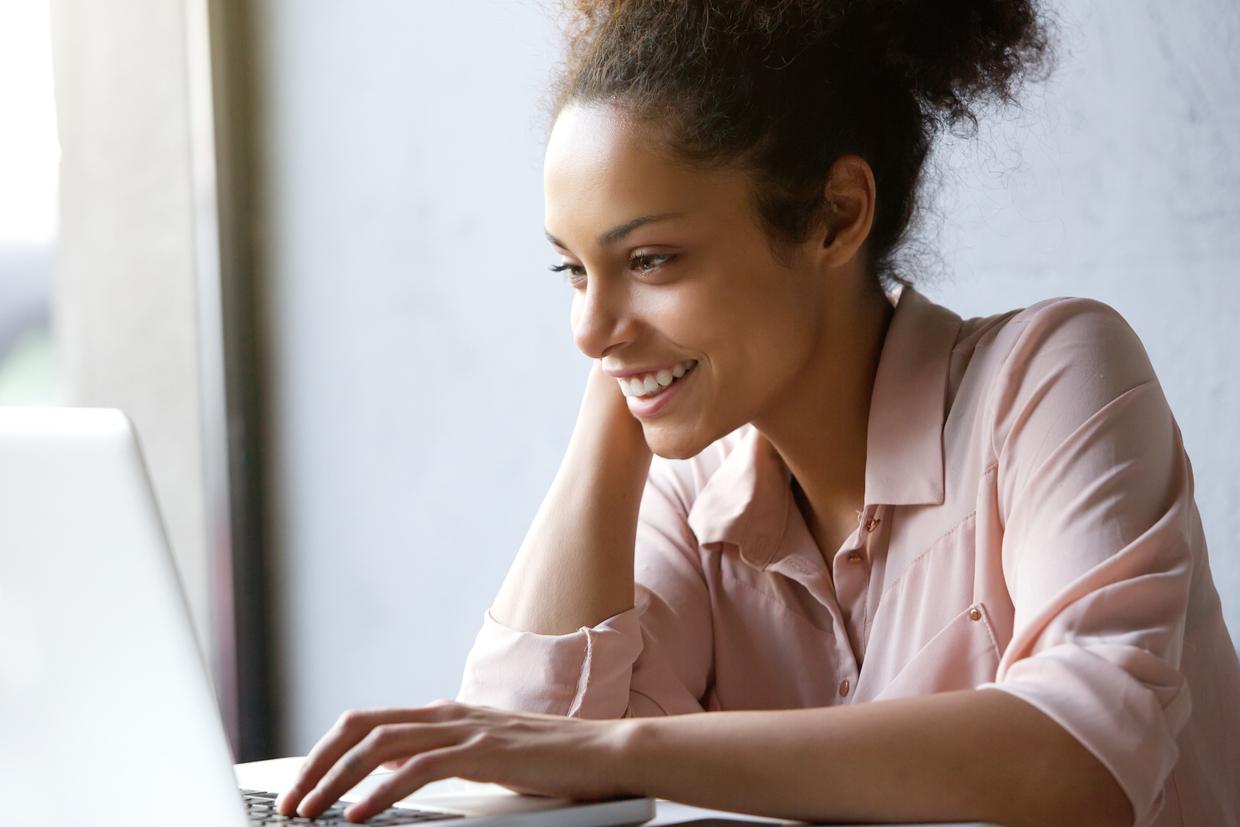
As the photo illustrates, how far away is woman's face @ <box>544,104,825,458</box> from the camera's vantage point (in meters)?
1.24

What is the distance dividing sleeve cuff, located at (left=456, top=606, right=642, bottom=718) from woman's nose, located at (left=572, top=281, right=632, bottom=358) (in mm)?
254

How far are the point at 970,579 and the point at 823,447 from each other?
0.24 meters

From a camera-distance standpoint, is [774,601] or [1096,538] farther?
[774,601]

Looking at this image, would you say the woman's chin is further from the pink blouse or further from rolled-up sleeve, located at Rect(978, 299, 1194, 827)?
rolled-up sleeve, located at Rect(978, 299, 1194, 827)

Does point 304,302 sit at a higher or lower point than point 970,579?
higher

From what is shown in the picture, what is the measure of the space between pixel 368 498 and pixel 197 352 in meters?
0.45

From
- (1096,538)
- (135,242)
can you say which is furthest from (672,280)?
(135,242)

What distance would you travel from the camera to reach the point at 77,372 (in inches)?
108

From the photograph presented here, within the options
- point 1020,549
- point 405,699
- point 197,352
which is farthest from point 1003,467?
point 197,352

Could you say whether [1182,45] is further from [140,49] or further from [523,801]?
[140,49]

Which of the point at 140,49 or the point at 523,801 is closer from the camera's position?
the point at 523,801

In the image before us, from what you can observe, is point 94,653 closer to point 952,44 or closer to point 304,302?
point 952,44

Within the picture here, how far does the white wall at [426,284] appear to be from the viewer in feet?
5.74

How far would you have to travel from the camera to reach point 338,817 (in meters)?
0.85
